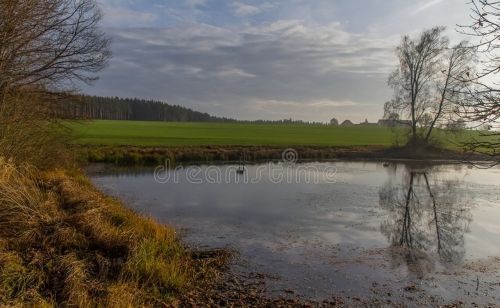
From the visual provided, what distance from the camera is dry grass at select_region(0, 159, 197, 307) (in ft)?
19.2

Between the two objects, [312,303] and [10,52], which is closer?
[312,303]

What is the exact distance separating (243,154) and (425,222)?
23.5m

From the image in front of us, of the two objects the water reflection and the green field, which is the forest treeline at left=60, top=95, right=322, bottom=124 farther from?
the water reflection

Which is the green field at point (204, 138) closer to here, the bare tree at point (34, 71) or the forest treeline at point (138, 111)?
the bare tree at point (34, 71)

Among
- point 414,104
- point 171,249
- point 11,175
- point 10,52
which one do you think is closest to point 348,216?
point 171,249

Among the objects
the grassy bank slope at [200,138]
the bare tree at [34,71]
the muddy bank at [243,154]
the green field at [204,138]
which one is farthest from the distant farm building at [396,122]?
the bare tree at [34,71]

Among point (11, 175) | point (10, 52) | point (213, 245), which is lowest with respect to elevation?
point (213, 245)

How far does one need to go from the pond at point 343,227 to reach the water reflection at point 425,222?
38mm

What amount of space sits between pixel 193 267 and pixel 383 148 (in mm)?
38393

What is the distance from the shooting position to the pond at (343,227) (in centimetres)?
837

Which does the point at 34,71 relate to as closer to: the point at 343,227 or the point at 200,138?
the point at 343,227

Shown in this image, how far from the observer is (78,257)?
7211 millimetres

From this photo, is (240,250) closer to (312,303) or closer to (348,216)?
(312,303)

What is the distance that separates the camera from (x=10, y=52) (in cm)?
1091
